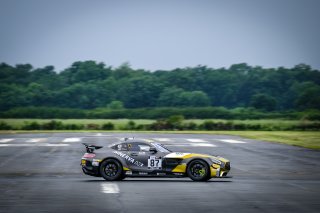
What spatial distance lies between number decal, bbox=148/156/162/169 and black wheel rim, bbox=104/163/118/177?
1.10 metres

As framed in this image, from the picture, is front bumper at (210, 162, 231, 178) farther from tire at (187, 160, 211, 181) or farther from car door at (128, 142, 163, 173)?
car door at (128, 142, 163, 173)

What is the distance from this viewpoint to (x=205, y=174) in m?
22.5

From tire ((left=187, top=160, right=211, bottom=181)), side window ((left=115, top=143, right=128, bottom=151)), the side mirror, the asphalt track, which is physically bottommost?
the asphalt track

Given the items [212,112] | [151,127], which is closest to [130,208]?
[151,127]

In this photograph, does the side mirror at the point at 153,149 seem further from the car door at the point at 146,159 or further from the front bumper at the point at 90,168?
the front bumper at the point at 90,168

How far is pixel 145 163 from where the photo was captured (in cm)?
2234

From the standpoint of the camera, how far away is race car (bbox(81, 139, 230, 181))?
22.3 m

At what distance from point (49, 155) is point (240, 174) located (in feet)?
44.5

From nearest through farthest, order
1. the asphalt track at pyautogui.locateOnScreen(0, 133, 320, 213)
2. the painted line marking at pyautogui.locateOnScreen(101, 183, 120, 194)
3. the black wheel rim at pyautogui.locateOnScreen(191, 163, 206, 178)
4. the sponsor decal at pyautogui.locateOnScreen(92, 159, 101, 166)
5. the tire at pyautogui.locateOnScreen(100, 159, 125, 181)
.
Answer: the asphalt track at pyautogui.locateOnScreen(0, 133, 320, 213)
the painted line marking at pyautogui.locateOnScreen(101, 183, 120, 194)
the sponsor decal at pyautogui.locateOnScreen(92, 159, 101, 166)
the tire at pyautogui.locateOnScreen(100, 159, 125, 181)
the black wheel rim at pyautogui.locateOnScreen(191, 163, 206, 178)

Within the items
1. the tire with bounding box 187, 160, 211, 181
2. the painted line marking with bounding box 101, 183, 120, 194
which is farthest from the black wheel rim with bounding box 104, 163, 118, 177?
the tire with bounding box 187, 160, 211, 181

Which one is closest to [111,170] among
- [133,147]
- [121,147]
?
[121,147]

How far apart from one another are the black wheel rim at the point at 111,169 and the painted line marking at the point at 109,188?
37.7 inches

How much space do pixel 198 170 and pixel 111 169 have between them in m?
2.77

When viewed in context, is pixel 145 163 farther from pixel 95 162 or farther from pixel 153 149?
pixel 95 162
